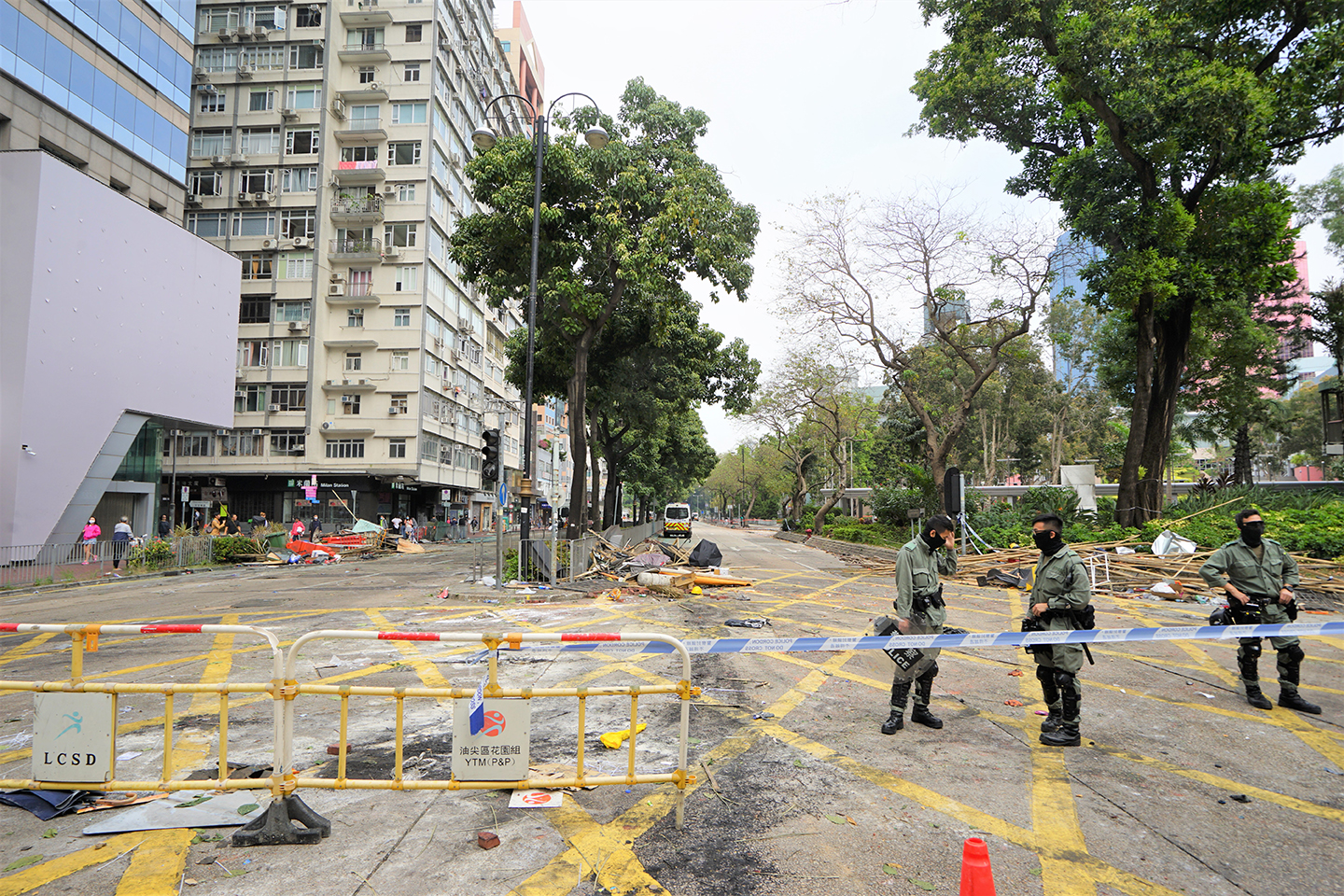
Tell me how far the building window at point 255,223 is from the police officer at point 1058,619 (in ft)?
142

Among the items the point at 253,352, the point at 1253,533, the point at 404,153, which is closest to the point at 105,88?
the point at 253,352

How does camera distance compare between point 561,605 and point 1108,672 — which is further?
point 561,605

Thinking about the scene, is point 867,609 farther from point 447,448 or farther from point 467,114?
point 467,114

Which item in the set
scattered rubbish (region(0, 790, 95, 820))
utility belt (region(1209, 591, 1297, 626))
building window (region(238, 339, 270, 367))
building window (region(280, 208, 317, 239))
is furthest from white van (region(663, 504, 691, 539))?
scattered rubbish (region(0, 790, 95, 820))

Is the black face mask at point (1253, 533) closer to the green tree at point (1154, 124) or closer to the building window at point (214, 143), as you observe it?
the green tree at point (1154, 124)

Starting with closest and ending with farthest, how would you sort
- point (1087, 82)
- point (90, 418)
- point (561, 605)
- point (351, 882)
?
point (351, 882) < point (561, 605) < point (1087, 82) < point (90, 418)

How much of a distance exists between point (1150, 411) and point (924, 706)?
18725 millimetres

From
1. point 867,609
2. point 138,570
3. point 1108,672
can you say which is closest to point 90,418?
point 138,570

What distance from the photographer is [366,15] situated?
128 feet

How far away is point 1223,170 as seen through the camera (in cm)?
1692

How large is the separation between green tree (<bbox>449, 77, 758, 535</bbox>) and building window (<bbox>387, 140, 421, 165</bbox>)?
23.8 metres

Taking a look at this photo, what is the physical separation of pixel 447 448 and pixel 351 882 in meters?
41.7

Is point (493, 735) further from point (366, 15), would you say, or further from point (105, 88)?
point (366, 15)

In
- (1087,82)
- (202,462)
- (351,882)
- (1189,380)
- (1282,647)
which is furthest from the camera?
(202,462)
